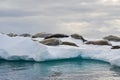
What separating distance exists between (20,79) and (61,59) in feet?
17.2

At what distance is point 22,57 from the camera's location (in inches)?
659

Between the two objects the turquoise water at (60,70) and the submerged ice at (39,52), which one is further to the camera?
the submerged ice at (39,52)

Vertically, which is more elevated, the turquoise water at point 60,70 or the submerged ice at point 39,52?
the submerged ice at point 39,52

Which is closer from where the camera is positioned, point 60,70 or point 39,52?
point 60,70

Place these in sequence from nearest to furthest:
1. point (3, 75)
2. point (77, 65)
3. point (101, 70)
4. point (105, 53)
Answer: point (3, 75)
point (101, 70)
point (77, 65)
point (105, 53)

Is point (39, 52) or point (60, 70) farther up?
point (39, 52)

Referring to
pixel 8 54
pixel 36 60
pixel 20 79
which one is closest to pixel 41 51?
pixel 36 60

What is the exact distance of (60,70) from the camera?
14281mm

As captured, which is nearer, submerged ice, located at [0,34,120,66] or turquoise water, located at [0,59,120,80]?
turquoise water, located at [0,59,120,80]

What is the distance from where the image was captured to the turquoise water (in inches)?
495

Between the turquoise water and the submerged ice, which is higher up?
the submerged ice

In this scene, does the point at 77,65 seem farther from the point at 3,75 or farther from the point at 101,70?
the point at 3,75

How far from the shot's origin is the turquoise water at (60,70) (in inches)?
495

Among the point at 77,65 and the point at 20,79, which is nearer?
the point at 20,79
